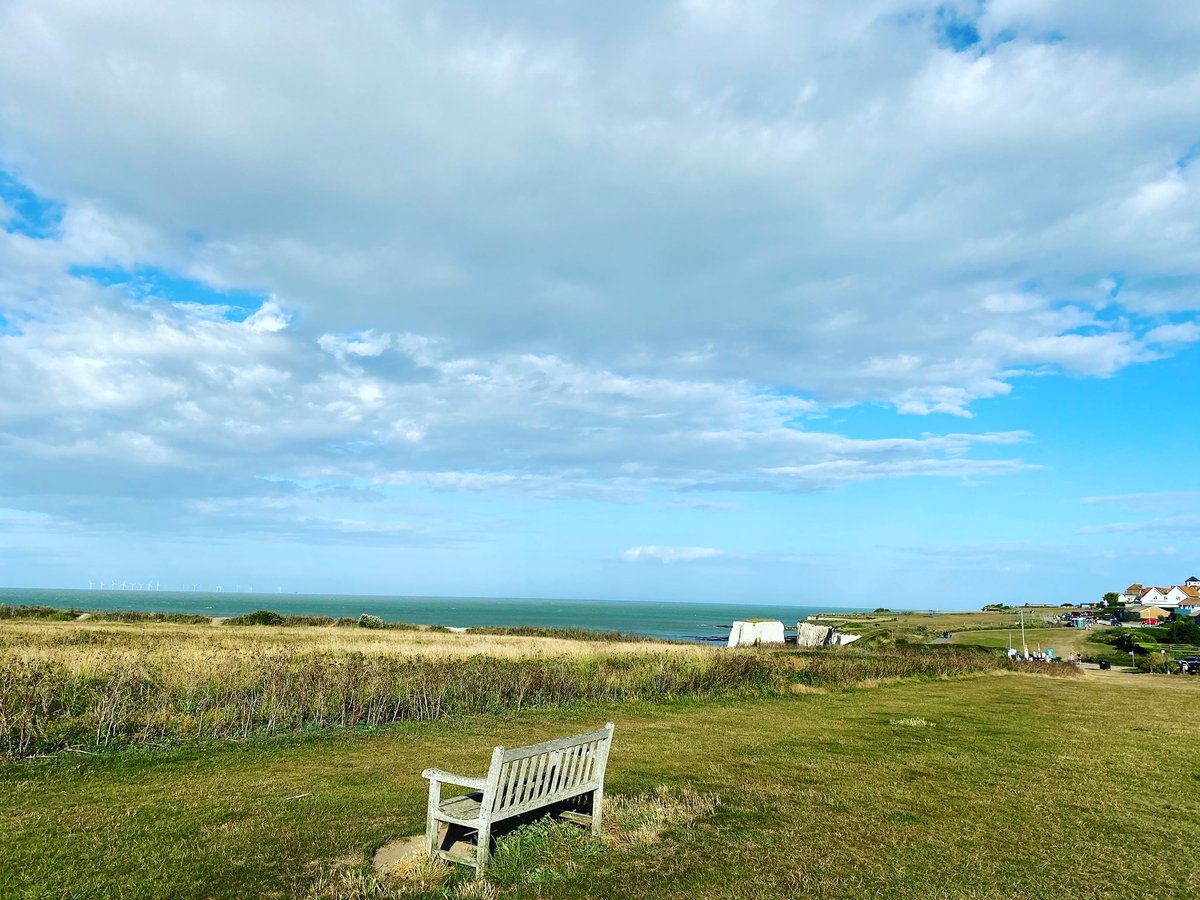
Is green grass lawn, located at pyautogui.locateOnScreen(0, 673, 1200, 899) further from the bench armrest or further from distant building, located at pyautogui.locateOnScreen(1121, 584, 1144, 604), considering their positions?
distant building, located at pyautogui.locateOnScreen(1121, 584, 1144, 604)

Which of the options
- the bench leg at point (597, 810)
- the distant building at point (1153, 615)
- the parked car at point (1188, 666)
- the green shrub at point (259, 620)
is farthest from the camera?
the distant building at point (1153, 615)

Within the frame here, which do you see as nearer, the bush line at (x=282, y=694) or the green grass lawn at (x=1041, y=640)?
the bush line at (x=282, y=694)

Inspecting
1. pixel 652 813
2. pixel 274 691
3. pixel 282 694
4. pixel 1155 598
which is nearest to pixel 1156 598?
pixel 1155 598

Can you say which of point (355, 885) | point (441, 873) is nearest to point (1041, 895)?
point (441, 873)

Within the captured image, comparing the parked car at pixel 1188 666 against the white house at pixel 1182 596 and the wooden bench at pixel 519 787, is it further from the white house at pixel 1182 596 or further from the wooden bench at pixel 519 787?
the white house at pixel 1182 596

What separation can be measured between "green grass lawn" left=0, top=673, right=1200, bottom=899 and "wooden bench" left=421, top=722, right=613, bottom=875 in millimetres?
556

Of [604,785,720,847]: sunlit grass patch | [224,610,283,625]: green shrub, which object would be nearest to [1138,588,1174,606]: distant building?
Result: [224,610,283,625]: green shrub

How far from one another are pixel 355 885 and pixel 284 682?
930 cm

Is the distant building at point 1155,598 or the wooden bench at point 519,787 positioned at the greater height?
the distant building at point 1155,598

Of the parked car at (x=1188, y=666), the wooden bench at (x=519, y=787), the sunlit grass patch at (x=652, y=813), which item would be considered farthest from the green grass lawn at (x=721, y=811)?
the parked car at (x=1188, y=666)

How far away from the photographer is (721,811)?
830 centimetres

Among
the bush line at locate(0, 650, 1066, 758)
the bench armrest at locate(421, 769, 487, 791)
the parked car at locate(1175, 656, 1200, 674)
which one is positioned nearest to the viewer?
the bench armrest at locate(421, 769, 487, 791)

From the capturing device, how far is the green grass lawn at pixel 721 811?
6.14 meters

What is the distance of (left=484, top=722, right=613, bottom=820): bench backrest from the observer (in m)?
5.93
